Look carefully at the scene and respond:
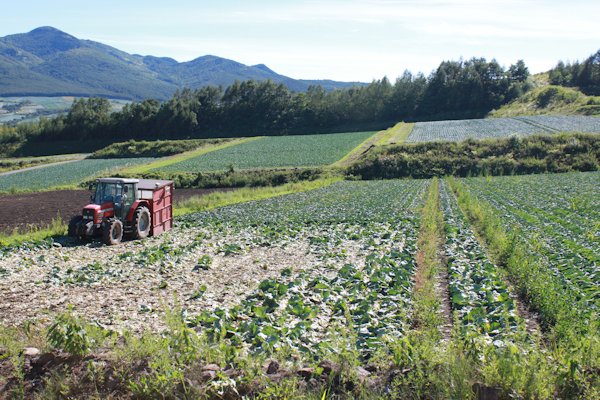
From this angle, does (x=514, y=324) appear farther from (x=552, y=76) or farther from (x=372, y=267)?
(x=552, y=76)

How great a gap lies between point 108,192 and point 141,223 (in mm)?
1789

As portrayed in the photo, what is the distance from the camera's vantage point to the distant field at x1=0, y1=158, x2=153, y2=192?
54.5 m

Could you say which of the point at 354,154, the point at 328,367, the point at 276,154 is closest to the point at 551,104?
the point at 354,154

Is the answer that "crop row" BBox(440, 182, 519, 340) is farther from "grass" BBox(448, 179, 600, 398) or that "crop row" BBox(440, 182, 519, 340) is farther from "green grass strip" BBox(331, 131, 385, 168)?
"green grass strip" BBox(331, 131, 385, 168)

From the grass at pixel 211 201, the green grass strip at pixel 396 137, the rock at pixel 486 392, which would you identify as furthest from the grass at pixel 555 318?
the green grass strip at pixel 396 137

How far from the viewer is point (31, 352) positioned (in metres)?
8.65

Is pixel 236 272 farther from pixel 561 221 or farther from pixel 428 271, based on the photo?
pixel 561 221

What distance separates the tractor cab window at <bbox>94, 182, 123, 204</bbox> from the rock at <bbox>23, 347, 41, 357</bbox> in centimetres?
1206

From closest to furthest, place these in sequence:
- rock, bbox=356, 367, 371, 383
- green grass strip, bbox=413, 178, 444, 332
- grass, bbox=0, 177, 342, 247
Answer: rock, bbox=356, 367, 371, 383 → green grass strip, bbox=413, 178, 444, 332 → grass, bbox=0, 177, 342, 247

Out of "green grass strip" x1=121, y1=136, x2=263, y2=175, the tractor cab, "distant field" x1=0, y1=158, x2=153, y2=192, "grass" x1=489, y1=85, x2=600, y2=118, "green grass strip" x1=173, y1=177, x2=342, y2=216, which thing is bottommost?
"distant field" x1=0, y1=158, x2=153, y2=192

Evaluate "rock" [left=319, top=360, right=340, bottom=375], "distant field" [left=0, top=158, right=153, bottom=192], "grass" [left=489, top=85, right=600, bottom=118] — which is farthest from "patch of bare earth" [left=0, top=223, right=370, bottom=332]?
"grass" [left=489, top=85, right=600, bottom=118]

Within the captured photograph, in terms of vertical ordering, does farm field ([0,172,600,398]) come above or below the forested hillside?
below

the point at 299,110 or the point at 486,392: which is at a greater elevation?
the point at 299,110

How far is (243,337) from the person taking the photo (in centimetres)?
959
